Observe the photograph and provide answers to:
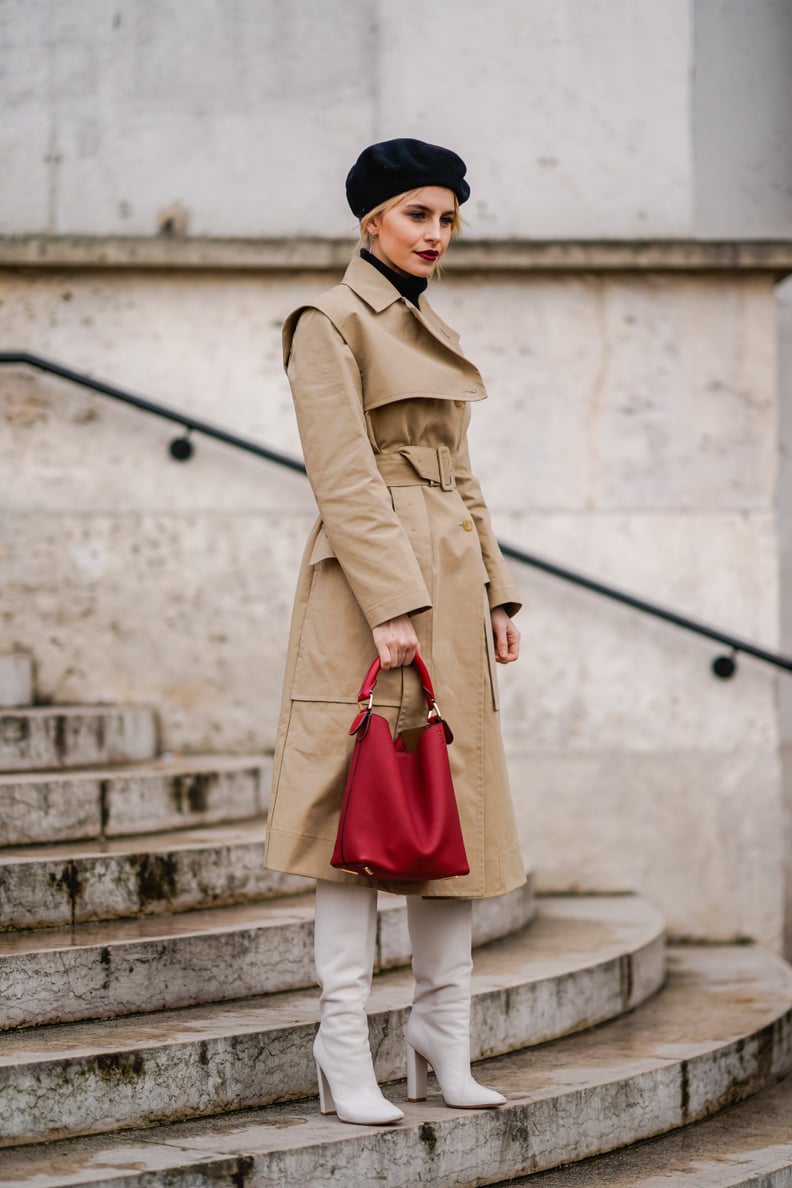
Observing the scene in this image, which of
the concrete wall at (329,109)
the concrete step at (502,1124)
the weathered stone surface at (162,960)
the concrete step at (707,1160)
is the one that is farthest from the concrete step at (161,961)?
the concrete wall at (329,109)

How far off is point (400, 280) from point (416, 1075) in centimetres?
172

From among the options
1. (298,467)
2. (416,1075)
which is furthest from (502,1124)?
(298,467)

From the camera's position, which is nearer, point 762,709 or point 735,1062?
point 735,1062

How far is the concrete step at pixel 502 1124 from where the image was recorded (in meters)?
2.81

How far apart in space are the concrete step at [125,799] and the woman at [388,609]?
4.71ft

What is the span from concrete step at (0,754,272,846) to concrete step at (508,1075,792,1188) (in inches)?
66.2

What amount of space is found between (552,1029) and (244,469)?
8.13 ft

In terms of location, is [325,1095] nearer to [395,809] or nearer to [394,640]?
[395,809]

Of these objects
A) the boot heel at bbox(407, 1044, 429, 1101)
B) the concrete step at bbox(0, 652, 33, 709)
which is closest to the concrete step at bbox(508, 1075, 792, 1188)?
the boot heel at bbox(407, 1044, 429, 1101)

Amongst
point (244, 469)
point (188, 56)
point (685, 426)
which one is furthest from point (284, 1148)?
point (188, 56)

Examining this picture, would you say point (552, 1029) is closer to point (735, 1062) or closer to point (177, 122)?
point (735, 1062)

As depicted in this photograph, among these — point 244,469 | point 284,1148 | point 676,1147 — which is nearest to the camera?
point 284,1148

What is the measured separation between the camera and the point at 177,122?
567 centimetres

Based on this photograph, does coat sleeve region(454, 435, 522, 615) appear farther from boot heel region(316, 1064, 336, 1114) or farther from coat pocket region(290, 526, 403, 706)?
boot heel region(316, 1064, 336, 1114)
